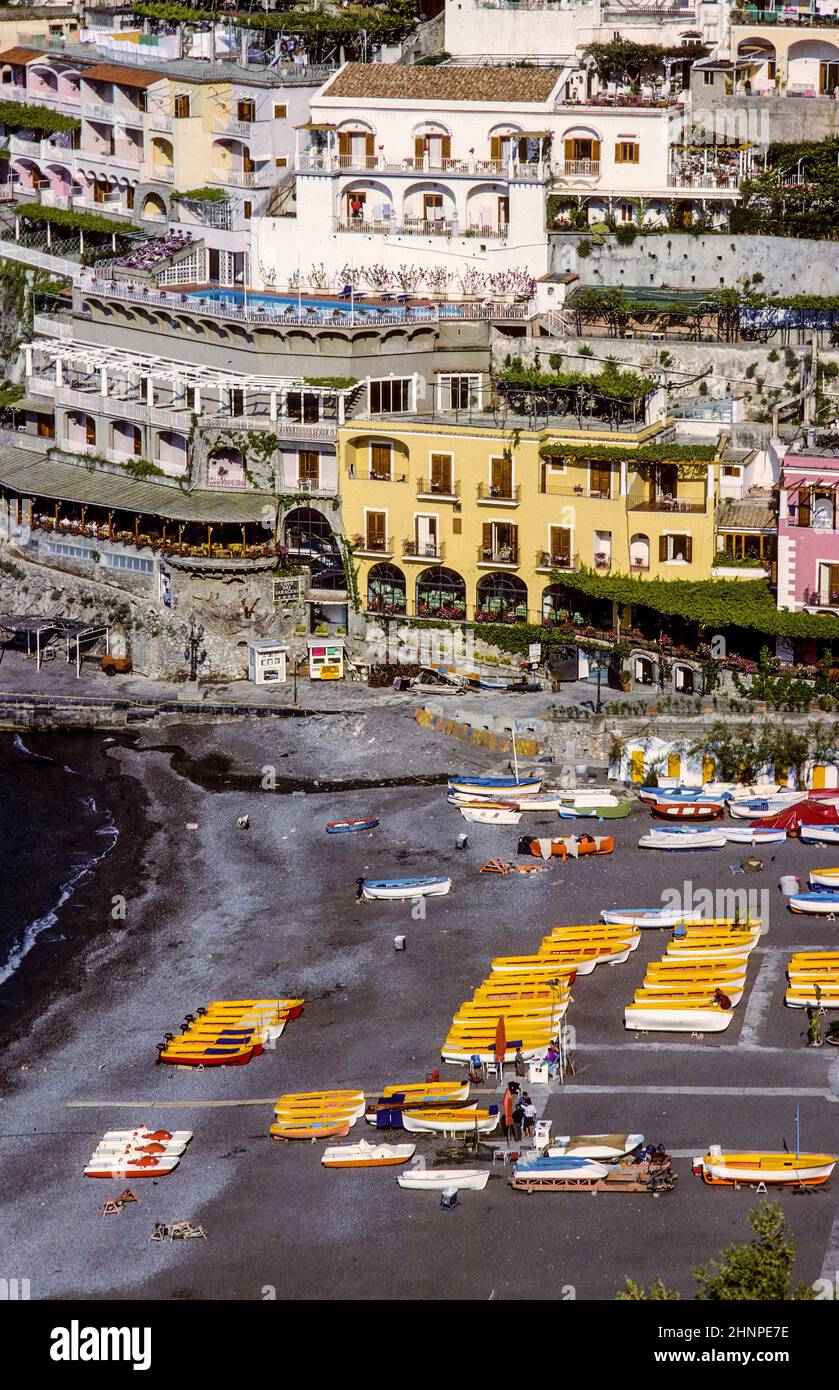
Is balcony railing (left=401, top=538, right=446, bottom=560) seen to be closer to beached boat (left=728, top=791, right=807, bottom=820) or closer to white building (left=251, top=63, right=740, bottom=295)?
white building (left=251, top=63, right=740, bottom=295)

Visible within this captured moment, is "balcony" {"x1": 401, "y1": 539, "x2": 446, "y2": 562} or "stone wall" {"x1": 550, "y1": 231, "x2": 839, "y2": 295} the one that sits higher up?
"stone wall" {"x1": 550, "y1": 231, "x2": 839, "y2": 295}

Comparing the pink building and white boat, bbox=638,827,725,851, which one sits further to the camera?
the pink building

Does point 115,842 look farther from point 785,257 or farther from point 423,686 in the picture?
point 785,257

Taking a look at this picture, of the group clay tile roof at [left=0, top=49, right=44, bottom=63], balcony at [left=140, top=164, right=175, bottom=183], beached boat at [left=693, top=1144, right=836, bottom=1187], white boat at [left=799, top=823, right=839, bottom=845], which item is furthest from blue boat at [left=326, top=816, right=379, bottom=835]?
clay tile roof at [left=0, top=49, right=44, bottom=63]

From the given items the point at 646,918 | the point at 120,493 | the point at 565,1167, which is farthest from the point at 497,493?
the point at 565,1167

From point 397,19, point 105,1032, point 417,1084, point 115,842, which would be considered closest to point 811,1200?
point 417,1084

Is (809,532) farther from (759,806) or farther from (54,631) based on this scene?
(54,631)

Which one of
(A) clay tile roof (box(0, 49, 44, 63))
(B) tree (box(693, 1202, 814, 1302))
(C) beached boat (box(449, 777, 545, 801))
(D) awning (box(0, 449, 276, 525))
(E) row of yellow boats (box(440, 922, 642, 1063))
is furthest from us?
(A) clay tile roof (box(0, 49, 44, 63))
